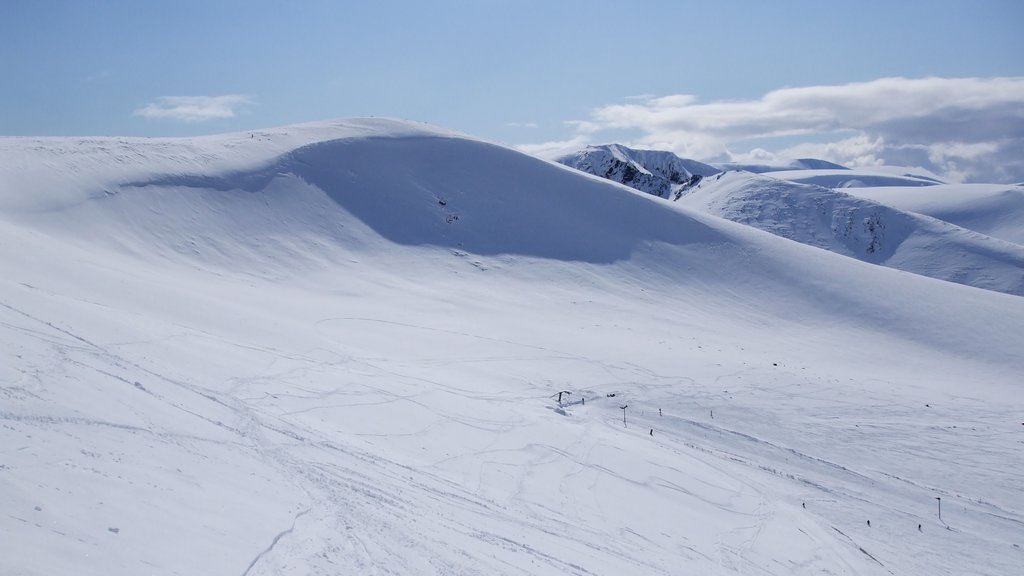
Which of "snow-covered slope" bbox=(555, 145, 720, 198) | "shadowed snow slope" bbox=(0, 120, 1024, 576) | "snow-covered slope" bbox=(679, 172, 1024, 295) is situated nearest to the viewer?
"shadowed snow slope" bbox=(0, 120, 1024, 576)

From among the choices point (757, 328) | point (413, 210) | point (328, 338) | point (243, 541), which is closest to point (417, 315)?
point (328, 338)

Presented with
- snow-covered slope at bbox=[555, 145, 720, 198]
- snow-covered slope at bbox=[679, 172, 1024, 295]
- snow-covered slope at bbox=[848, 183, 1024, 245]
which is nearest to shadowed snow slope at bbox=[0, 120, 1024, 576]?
snow-covered slope at bbox=[679, 172, 1024, 295]

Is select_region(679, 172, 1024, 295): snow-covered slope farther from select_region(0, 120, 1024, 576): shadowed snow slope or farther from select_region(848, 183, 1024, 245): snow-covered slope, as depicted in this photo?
select_region(0, 120, 1024, 576): shadowed snow slope

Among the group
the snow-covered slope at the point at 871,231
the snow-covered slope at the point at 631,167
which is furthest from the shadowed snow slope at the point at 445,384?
the snow-covered slope at the point at 631,167

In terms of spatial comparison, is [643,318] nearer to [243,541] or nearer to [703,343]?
[703,343]

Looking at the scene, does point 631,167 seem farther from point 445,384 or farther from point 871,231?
point 445,384
